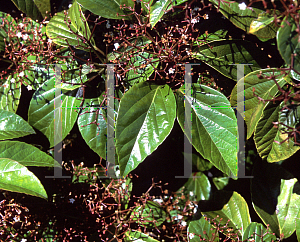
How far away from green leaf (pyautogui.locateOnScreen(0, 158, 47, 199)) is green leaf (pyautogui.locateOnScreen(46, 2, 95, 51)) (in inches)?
15.8

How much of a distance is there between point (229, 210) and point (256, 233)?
118mm

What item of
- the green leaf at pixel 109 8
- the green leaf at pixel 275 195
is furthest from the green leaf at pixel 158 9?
the green leaf at pixel 275 195

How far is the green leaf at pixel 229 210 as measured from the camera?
3.11ft

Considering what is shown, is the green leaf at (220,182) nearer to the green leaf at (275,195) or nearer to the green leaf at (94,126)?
the green leaf at (275,195)

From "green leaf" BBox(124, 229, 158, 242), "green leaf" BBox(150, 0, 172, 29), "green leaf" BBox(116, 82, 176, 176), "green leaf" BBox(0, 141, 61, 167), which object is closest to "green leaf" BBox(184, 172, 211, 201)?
"green leaf" BBox(124, 229, 158, 242)

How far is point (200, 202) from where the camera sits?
1018mm

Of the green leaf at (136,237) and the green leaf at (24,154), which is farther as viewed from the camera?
the green leaf at (136,237)

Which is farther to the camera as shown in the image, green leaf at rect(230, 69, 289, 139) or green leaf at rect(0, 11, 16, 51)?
green leaf at rect(0, 11, 16, 51)

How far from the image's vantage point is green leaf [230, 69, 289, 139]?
774 millimetres

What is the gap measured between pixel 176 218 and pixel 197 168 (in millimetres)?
210

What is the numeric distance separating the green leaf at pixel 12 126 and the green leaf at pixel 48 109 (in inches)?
1.6

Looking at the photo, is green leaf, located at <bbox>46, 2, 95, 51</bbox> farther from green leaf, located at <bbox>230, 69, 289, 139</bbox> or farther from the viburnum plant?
green leaf, located at <bbox>230, 69, 289, 139</bbox>

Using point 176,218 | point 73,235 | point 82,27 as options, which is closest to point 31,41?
point 82,27

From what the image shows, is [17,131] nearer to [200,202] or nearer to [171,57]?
[171,57]
